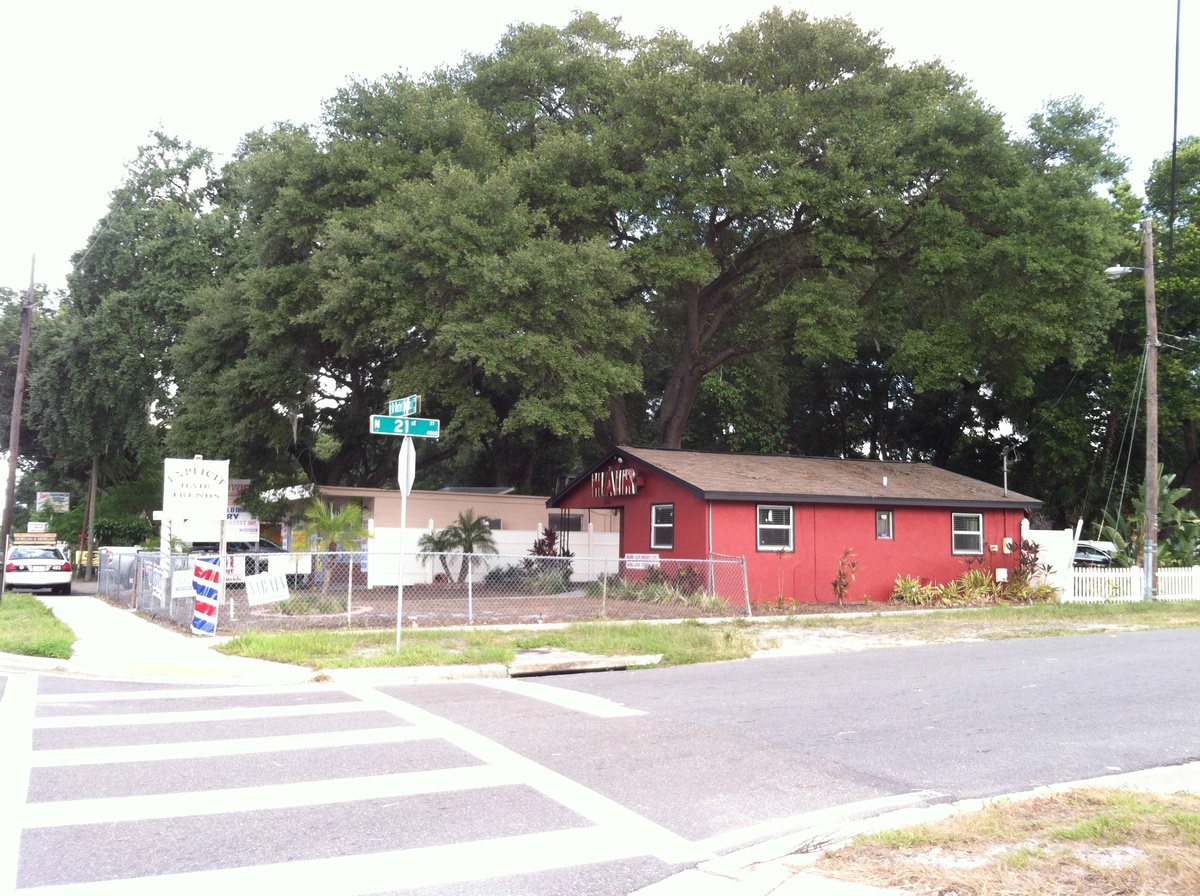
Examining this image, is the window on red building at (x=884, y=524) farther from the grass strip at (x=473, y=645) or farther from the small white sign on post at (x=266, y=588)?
the small white sign on post at (x=266, y=588)

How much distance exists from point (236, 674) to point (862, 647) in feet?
31.0

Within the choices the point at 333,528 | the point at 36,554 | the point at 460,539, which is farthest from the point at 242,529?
the point at 333,528

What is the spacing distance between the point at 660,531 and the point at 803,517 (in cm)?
357

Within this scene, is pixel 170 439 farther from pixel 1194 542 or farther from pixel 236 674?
pixel 1194 542

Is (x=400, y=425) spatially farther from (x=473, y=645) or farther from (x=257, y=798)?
(x=257, y=798)

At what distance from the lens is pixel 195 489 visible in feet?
67.8

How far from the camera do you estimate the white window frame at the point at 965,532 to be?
26.4 meters

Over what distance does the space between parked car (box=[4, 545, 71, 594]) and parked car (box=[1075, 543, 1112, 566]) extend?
113 feet

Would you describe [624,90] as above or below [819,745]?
above

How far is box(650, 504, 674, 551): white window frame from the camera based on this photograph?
2417 cm

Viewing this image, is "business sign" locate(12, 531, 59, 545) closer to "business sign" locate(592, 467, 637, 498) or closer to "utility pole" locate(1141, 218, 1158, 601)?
"business sign" locate(592, 467, 637, 498)

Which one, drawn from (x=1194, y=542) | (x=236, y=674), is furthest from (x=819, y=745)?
(x=1194, y=542)

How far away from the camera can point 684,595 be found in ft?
71.9

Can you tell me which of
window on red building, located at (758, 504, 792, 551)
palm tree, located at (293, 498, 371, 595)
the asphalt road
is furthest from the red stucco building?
the asphalt road
